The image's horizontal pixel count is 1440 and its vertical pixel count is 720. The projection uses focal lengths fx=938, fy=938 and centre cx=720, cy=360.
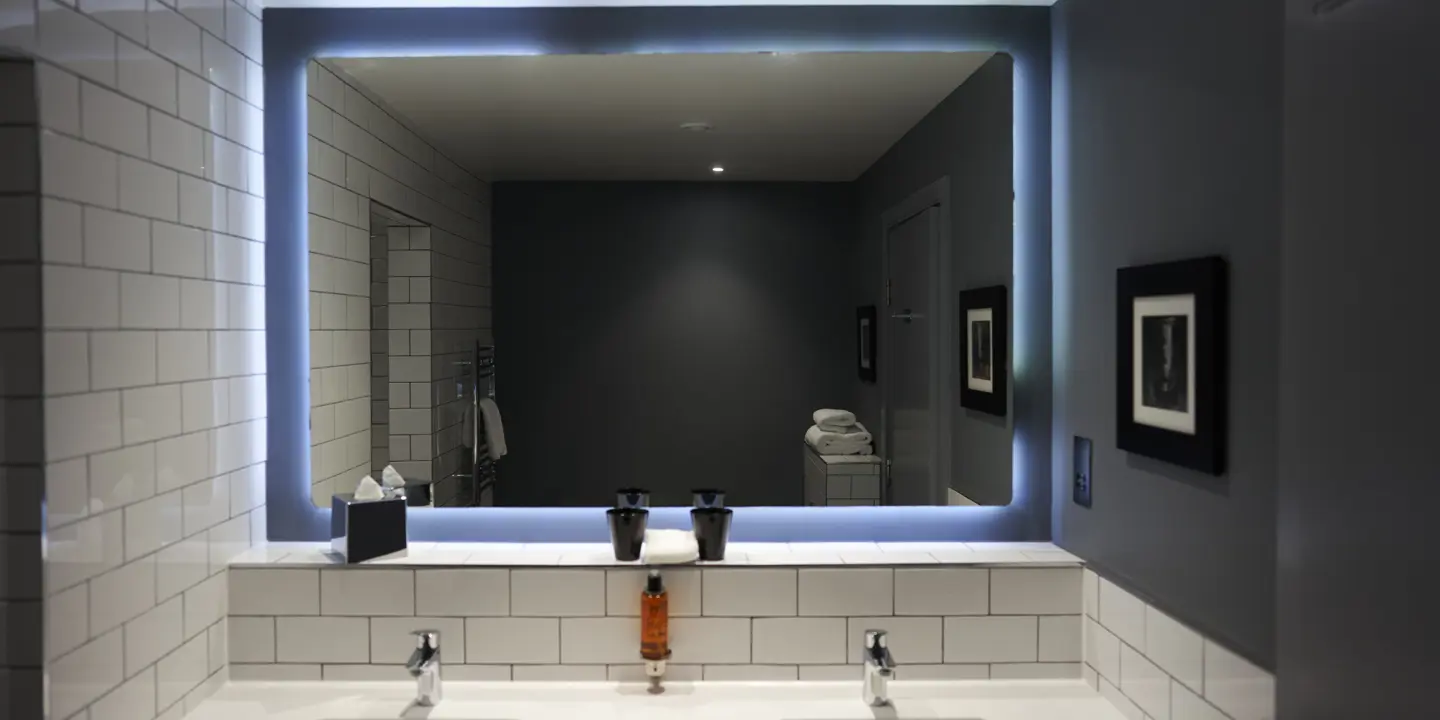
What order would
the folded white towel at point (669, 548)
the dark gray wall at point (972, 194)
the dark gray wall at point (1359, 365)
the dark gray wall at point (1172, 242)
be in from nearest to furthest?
the dark gray wall at point (1359, 365) < the dark gray wall at point (1172, 242) < the folded white towel at point (669, 548) < the dark gray wall at point (972, 194)

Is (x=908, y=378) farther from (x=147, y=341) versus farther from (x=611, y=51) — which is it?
(x=147, y=341)

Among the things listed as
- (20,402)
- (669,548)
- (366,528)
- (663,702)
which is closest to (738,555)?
(669,548)

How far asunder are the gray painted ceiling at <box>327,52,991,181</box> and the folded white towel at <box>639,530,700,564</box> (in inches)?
28.0

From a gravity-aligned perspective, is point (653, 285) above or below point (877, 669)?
above

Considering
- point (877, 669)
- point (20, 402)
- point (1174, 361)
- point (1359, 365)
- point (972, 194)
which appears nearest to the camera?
point (1359, 365)

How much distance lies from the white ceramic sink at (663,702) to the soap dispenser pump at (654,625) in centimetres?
6

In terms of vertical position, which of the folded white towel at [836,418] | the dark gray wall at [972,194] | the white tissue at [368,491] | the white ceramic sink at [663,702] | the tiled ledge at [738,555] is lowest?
the white ceramic sink at [663,702]

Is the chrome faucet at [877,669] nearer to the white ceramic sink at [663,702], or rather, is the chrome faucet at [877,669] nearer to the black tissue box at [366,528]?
the white ceramic sink at [663,702]

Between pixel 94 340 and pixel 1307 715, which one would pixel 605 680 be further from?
pixel 1307 715

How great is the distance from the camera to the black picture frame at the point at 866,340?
189 centimetres

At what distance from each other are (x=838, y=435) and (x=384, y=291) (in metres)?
0.96

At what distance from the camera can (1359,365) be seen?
0.95 m

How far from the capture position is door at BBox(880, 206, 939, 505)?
1868mm

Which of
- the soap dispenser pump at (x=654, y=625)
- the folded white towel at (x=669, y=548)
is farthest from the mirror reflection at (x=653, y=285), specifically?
the soap dispenser pump at (x=654, y=625)
